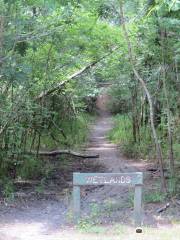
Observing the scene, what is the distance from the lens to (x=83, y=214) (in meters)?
8.40

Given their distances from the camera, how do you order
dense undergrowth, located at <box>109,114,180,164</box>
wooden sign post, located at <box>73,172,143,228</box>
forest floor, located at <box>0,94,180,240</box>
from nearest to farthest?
1. forest floor, located at <box>0,94,180,240</box>
2. wooden sign post, located at <box>73,172,143,228</box>
3. dense undergrowth, located at <box>109,114,180,164</box>

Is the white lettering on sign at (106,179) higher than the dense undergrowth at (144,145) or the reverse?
higher

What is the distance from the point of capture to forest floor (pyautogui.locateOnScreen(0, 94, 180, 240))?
7172 mm

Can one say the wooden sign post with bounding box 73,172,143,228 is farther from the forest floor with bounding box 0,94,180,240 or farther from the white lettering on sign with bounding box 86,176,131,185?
the forest floor with bounding box 0,94,180,240

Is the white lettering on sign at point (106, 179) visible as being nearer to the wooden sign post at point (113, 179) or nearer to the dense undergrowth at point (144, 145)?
the wooden sign post at point (113, 179)

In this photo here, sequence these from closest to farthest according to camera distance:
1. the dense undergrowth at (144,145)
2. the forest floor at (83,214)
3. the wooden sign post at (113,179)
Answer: the forest floor at (83,214), the wooden sign post at (113,179), the dense undergrowth at (144,145)

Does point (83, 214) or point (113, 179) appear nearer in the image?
point (113, 179)

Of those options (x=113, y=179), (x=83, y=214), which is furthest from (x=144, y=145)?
(x=113, y=179)

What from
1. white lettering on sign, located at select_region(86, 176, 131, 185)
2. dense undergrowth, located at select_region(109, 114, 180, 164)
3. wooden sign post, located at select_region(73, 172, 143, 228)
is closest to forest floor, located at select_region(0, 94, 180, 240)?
wooden sign post, located at select_region(73, 172, 143, 228)

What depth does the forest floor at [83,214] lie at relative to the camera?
23.5 feet

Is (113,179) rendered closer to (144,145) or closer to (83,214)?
(83,214)

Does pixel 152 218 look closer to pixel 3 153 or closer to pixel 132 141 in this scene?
pixel 3 153

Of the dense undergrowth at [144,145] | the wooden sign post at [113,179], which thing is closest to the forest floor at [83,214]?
the wooden sign post at [113,179]

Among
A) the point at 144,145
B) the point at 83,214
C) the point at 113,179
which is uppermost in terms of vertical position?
the point at 113,179
